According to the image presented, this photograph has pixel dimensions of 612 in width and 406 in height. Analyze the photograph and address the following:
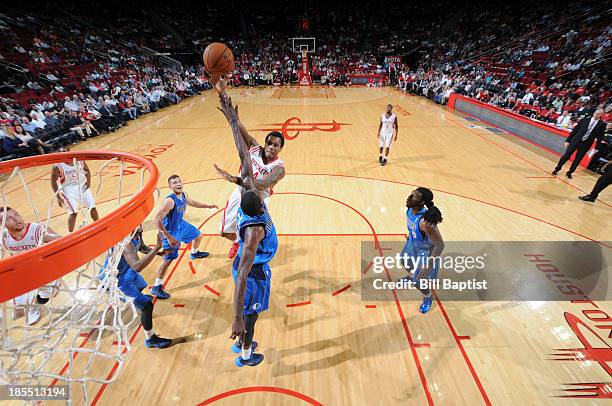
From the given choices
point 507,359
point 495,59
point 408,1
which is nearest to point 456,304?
point 507,359

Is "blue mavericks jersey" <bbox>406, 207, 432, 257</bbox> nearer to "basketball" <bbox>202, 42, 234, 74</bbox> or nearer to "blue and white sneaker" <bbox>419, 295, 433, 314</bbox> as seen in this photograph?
"blue and white sneaker" <bbox>419, 295, 433, 314</bbox>

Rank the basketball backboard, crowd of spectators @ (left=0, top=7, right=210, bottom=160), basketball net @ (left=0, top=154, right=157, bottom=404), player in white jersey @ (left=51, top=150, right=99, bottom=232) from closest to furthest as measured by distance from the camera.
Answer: basketball net @ (left=0, top=154, right=157, bottom=404), player in white jersey @ (left=51, top=150, right=99, bottom=232), crowd of spectators @ (left=0, top=7, right=210, bottom=160), the basketball backboard

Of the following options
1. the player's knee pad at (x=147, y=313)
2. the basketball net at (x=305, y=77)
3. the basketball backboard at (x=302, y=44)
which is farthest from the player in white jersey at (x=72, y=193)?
the basketball backboard at (x=302, y=44)

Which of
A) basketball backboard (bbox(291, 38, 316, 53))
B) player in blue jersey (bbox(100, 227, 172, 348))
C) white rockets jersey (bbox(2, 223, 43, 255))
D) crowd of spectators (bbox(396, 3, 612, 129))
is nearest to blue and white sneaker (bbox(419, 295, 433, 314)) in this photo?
player in blue jersey (bbox(100, 227, 172, 348))

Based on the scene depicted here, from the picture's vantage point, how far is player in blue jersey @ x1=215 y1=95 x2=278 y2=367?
2.40 m

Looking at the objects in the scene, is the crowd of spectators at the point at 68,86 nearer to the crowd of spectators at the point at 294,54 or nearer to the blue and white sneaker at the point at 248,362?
the crowd of spectators at the point at 294,54

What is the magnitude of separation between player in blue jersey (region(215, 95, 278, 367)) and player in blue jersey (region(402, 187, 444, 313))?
149cm

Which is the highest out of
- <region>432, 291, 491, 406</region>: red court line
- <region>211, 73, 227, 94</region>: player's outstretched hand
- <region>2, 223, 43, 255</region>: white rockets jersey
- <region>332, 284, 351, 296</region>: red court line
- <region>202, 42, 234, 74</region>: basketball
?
<region>202, 42, 234, 74</region>: basketball

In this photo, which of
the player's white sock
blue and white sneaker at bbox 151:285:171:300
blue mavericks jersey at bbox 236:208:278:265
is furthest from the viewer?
blue and white sneaker at bbox 151:285:171:300

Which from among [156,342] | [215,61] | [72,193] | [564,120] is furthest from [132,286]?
[564,120]

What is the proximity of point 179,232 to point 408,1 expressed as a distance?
3629 centimetres

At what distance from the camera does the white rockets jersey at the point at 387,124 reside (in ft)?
24.8

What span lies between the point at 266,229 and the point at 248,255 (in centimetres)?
Result: 32

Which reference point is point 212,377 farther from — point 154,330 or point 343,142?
point 343,142
